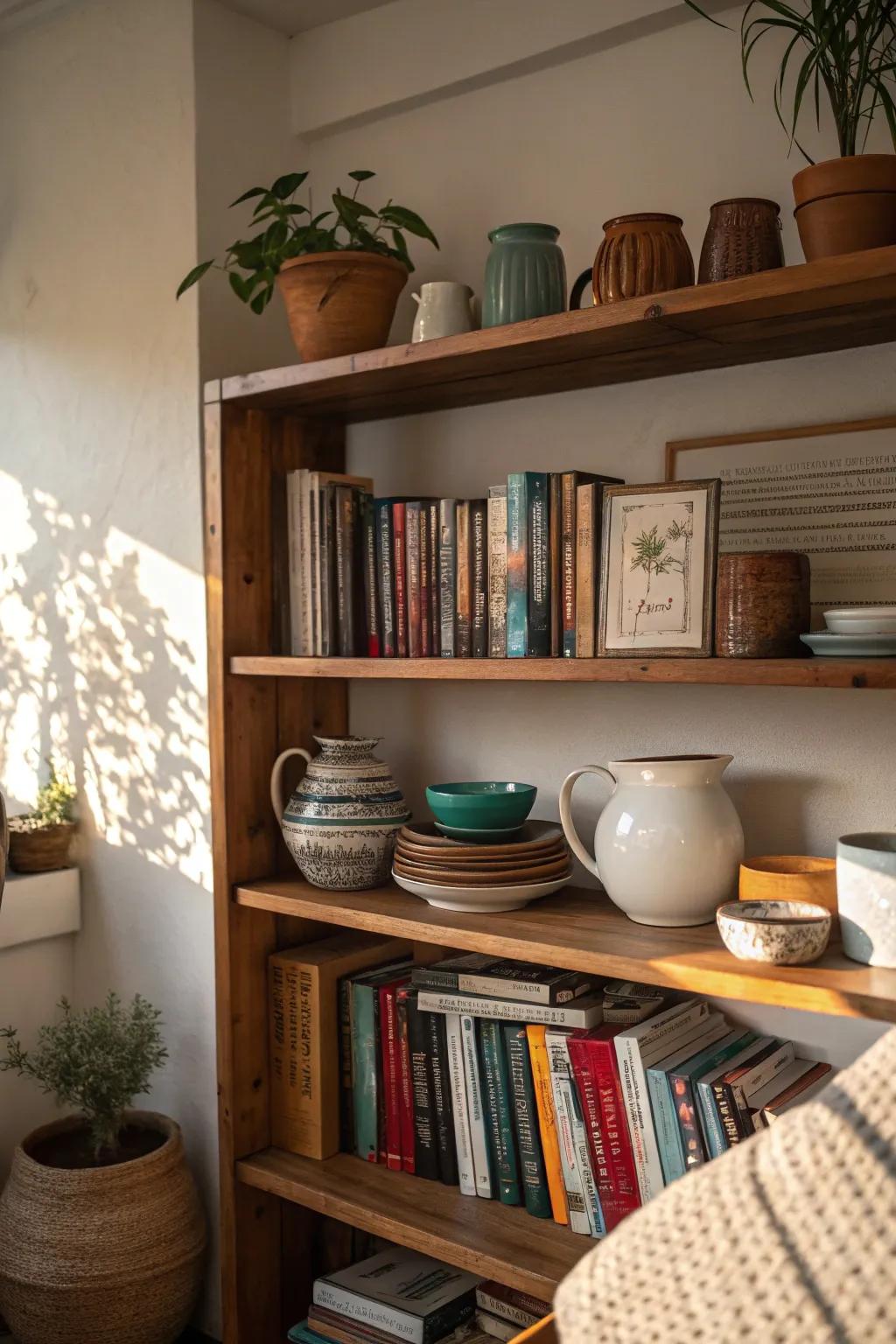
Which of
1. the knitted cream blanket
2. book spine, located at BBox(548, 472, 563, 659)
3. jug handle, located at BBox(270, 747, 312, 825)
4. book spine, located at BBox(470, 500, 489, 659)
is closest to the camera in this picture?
the knitted cream blanket

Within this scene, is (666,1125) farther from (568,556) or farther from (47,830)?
(47,830)

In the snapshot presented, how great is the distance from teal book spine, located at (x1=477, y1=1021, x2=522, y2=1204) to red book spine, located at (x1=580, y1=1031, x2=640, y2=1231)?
0.17m

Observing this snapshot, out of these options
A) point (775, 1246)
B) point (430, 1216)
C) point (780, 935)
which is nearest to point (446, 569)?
point (780, 935)

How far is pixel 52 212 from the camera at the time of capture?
7.96 feet

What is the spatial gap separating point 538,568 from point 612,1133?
0.79 meters

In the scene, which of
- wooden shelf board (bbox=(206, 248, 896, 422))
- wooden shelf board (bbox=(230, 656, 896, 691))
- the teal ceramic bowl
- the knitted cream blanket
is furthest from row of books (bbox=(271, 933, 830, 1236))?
wooden shelf board (bbox=(206, 248, 896, 422))

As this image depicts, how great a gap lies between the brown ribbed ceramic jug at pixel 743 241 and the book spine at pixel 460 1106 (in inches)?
44.4

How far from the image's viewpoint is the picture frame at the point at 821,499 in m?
1.64

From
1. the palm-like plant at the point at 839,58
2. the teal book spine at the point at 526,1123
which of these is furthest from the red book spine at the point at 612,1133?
the palm-like plant at the point at 839,58

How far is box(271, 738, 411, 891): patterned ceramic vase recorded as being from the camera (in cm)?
196

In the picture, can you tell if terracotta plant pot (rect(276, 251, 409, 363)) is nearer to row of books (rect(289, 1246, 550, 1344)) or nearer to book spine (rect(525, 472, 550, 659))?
book spine (rect(525, 472, 550, 659))

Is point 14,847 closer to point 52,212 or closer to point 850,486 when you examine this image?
point 52,212

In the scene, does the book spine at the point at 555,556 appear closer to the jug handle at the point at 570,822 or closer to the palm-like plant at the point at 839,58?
the jug handle at the point at 570,822

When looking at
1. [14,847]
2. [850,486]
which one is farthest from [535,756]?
[14,847]
